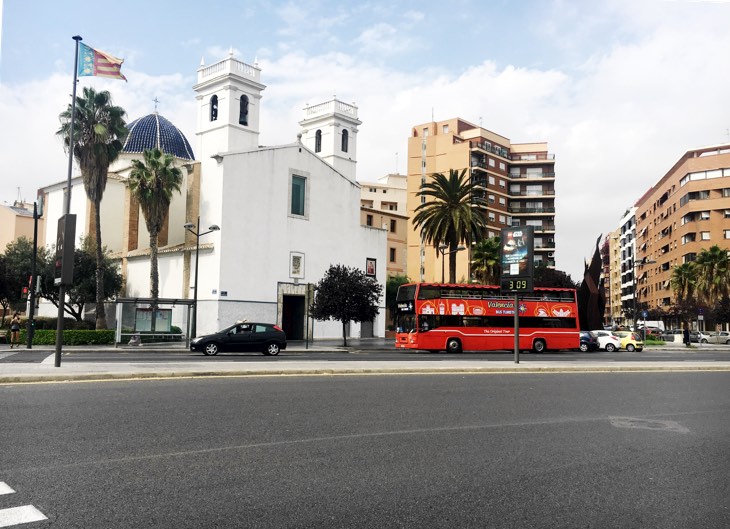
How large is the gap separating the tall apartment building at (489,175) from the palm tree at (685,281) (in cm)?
1790

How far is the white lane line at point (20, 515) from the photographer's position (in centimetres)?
450

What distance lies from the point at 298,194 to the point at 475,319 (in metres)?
18.8

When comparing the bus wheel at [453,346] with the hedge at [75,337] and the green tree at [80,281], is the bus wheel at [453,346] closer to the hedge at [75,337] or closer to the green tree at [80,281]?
the hedge at [75,337]

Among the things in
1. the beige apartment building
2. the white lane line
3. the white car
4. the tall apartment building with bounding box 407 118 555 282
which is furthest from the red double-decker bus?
Result: the beige apartment building

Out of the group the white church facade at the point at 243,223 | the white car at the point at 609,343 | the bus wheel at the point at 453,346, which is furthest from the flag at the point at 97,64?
the white car at the point at 609,343

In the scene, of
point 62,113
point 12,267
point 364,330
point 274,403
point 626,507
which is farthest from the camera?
point 364,330

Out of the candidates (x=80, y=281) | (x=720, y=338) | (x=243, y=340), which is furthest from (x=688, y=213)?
(x=243, y=340)

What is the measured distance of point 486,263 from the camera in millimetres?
59156

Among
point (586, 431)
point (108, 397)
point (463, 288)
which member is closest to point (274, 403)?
point (108, 397)

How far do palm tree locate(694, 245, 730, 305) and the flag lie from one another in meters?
69.8

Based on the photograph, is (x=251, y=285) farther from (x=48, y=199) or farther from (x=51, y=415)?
(x=51, y=415)

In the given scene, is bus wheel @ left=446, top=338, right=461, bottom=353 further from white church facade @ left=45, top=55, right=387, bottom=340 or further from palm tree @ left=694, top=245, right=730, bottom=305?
palm tree @ left=694, top=245, right=730, bottom=305

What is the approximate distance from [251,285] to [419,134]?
55467 millimetres

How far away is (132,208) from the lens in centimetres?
5038
